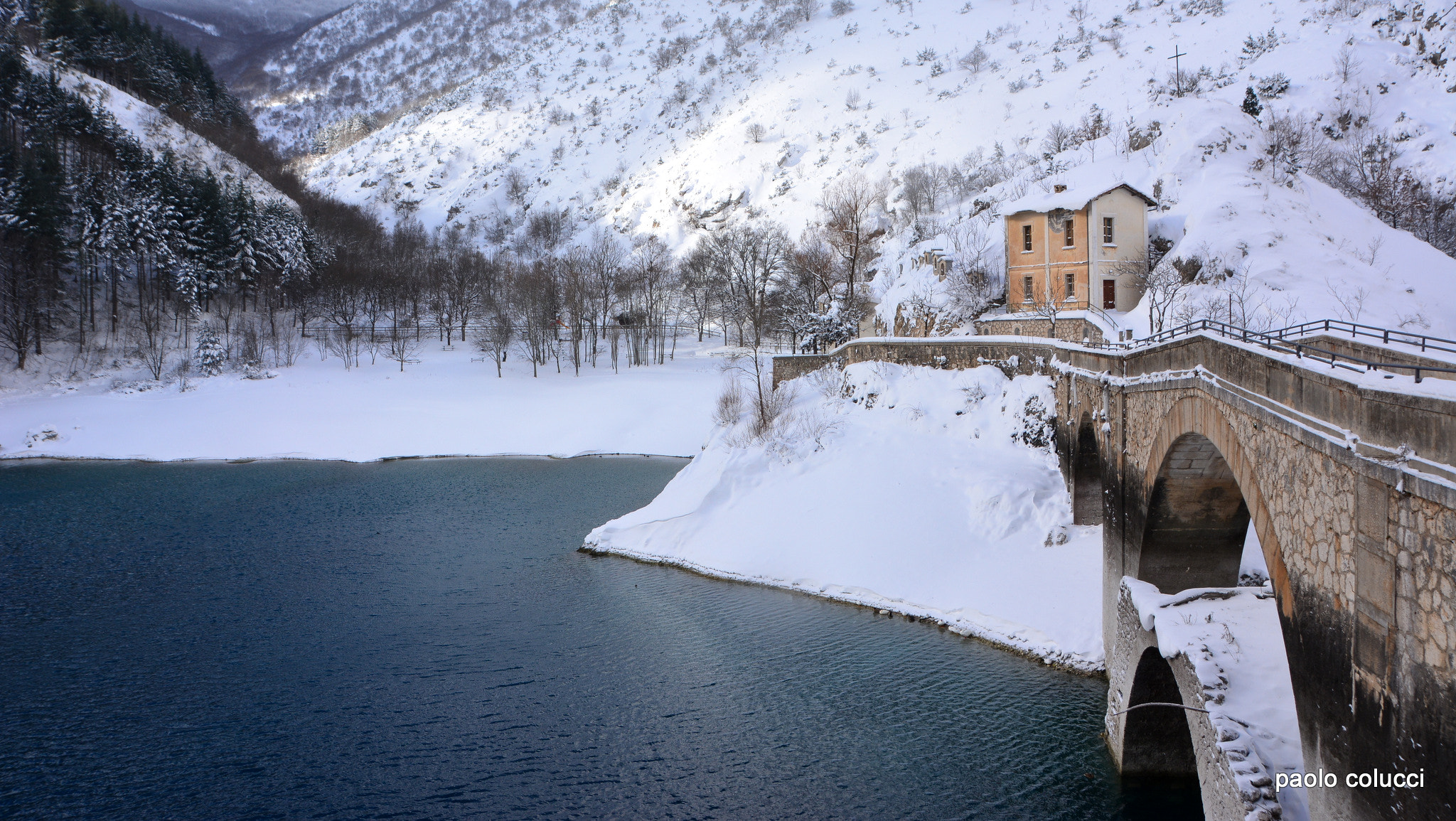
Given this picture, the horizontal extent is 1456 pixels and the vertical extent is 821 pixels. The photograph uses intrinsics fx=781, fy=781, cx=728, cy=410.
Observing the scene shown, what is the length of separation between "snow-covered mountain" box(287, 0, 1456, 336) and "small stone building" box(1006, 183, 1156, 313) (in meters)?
2.38

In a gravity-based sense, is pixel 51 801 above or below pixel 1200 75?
below

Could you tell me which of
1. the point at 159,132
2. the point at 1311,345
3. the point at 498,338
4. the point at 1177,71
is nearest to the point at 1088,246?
the point at 1311,345

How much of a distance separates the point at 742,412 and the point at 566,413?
19.1 m

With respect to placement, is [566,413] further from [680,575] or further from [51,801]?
[51,801]

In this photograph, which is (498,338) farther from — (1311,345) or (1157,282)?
(1311,345)

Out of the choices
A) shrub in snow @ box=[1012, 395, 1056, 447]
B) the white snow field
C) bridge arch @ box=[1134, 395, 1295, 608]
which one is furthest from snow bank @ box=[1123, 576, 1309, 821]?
the white snow field

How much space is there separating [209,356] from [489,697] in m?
54.9

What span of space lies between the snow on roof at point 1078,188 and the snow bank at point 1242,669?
29246 millimetres

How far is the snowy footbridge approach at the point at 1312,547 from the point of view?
6.05 meters

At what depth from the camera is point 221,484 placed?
40094 mm

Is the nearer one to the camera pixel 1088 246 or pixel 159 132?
pixel 1088 246

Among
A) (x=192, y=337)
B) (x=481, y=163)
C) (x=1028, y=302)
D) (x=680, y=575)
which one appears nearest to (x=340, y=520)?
(x=680, y=575)

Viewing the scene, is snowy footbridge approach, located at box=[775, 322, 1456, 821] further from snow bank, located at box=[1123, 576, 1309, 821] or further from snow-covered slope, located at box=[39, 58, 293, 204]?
snow-covered slope, located at box=[39, 58, 293, 204]

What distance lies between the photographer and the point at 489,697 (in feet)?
54.7
